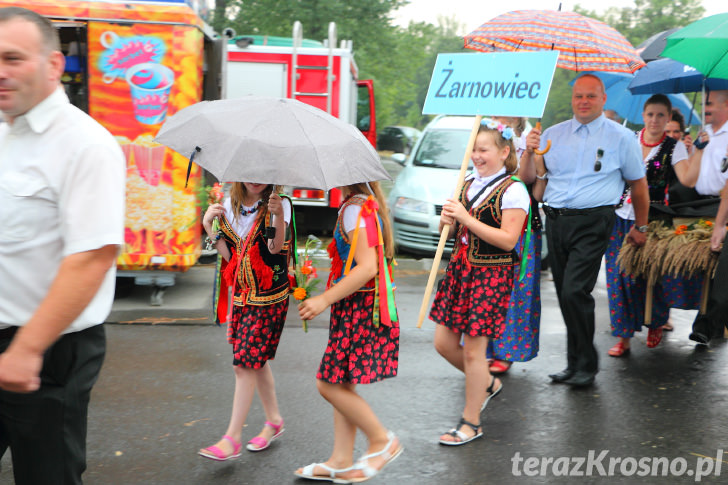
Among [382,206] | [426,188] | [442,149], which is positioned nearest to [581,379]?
[382,206]

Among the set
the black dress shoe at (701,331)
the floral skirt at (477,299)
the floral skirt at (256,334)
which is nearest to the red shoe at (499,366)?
the floral skirt at (477,299)

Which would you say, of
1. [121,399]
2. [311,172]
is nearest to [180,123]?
[311,172]

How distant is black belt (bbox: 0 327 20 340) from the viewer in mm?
2268

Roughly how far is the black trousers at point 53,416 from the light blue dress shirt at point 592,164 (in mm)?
3714

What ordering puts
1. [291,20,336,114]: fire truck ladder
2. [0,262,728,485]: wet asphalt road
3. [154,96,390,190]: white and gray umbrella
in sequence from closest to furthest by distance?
[154,96,390,190]: white and gray umbrella
[0,262,728,485]: wet asphalt road
[291,20,336,114]: fire truck ladder

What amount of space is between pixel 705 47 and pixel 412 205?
486 centimetres

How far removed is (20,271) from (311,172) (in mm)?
1276

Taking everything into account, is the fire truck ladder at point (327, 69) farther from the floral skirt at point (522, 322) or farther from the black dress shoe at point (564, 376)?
the black dress shoe at point (564, 376)

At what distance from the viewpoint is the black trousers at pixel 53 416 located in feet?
7.34

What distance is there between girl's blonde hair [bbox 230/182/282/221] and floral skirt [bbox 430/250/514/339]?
1228 mm

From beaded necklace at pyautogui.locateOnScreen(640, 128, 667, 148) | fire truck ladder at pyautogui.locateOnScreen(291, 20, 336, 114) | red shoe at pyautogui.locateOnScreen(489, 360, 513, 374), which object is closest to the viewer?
red shoe at pyautogui.locateOnScreen(489, 360, 513, 374)

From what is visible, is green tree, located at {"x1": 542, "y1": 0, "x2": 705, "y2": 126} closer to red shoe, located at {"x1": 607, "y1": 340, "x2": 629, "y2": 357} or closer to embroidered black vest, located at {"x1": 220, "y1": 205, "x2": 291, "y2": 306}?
red shoe, located at {"x1": 607, "y1": 340, "x2": 629, "y2": 357}

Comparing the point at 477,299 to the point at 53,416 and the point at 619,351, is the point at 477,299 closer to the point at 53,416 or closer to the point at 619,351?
the point at 619,351

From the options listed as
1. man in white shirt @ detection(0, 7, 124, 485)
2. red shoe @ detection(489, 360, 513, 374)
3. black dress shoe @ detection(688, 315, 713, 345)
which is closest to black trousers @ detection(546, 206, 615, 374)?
red shoe @ detection(489, 360, 513, 374)
